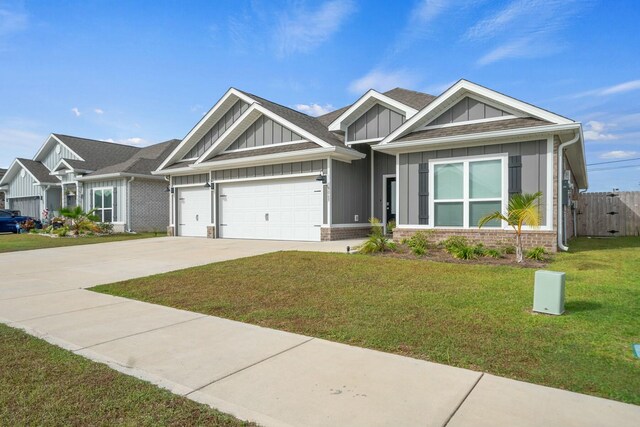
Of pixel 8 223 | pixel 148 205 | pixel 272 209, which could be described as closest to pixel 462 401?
pixel 272 209

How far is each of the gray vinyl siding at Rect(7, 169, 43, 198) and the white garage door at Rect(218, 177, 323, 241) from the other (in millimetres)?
20319

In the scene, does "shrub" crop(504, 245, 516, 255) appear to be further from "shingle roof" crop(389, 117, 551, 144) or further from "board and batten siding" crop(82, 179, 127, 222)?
"board and batten siding" crop(82, 179, 127, 222)

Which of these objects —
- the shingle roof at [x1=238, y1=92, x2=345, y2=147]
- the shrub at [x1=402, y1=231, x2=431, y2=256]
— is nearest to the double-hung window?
the shrub at [x1=402, y1=231, x2=431, y2=256]

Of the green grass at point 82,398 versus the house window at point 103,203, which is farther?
the house window at point 103,203

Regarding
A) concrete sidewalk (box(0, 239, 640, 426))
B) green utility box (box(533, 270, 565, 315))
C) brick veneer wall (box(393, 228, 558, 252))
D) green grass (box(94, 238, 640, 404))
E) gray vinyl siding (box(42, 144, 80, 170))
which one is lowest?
concrete sidewalk (box(0, 239, 640, 426))

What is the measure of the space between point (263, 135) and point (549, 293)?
13054mm

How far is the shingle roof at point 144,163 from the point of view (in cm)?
2203

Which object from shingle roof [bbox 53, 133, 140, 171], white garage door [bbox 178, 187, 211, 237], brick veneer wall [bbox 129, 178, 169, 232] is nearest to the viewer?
white garage door [bbox 178, 187, 211, 237]

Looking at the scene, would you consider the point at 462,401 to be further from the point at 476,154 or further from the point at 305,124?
the point at 305,124

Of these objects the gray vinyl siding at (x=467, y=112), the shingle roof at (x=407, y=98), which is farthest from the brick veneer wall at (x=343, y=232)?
the shingle roof at (x=407, y=98)

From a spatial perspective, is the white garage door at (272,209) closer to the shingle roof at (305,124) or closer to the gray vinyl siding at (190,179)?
the gray vinyl siding at (190,179)

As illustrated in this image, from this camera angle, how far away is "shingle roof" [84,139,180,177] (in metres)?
22.0

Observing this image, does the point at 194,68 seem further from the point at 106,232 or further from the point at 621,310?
the point at 621,310

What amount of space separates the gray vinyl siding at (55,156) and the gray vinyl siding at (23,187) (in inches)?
59.5
